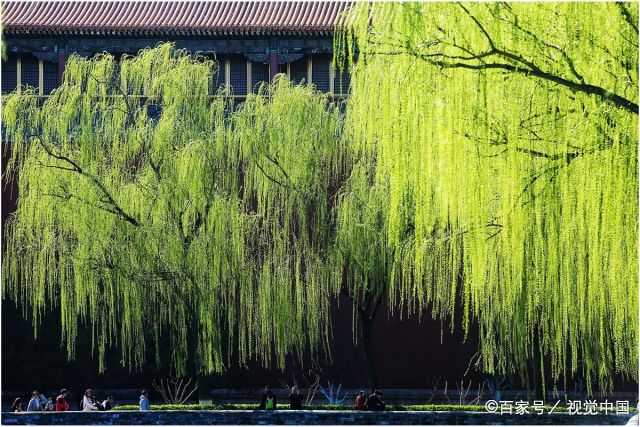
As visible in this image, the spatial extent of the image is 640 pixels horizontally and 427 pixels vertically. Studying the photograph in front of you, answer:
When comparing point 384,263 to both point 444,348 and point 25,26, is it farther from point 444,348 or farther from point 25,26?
point 25,26

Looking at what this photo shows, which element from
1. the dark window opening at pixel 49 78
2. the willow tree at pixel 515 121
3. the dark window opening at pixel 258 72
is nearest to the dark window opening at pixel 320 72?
the dark window opening at pixel 258 72

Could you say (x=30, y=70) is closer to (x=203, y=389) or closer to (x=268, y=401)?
(x=203, y=389)

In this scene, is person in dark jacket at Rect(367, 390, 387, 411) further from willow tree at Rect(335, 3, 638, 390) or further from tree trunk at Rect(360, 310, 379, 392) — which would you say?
willow tree at Rect(335, 3, 638, 390)

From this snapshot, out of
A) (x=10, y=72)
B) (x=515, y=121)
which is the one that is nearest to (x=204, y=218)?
(x=515, y=121)

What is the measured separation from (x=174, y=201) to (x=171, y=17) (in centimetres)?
657

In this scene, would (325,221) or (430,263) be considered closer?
(430,263)

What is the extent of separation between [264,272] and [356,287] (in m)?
1.22

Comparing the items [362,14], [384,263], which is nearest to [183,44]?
[384,263]

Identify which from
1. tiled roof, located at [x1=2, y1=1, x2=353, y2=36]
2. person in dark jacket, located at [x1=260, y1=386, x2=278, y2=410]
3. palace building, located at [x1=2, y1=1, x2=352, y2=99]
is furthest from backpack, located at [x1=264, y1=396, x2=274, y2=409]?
tiled roof, located at [x1=2, y1=1, x2=353, y2=36]

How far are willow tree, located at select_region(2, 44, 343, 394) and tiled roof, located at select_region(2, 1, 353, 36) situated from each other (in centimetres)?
455

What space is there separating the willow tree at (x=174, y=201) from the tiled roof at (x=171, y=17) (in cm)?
455

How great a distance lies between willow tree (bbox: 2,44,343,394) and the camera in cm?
1366

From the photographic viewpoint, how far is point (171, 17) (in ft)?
63.9

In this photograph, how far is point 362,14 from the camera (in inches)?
303
